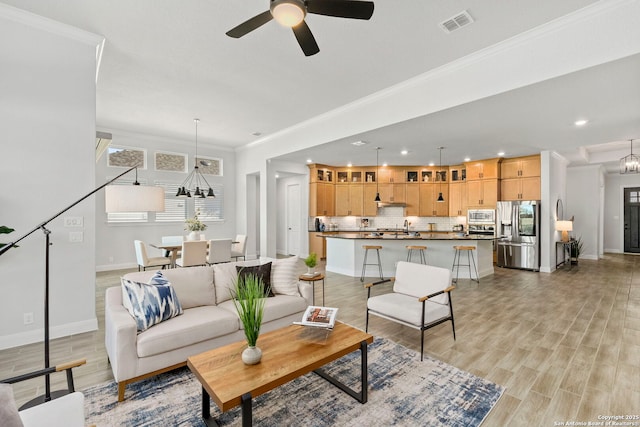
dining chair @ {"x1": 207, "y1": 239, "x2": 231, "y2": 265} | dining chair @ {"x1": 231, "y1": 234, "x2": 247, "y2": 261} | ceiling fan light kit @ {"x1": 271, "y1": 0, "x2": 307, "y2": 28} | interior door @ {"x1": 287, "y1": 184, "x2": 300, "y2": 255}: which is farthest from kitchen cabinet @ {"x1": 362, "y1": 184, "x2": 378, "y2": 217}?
ceiling fan light kit @ {"x1": 271, "y1": 0, "x2": 307, "y2": 28}

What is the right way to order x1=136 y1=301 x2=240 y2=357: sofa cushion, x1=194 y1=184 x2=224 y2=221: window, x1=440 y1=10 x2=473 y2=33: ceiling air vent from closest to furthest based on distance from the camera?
x1=136 y1=301 x2=240 y2=357: sofa cushion, x1=440 y1=10 x2=473 y2=33: ceiling air vent, x1=194 y1=184 x2=224 y2=221: window

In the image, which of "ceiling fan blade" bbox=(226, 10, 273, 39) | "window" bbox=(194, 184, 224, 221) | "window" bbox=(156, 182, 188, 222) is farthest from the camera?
"window" bbox=(194, 184, 224, 221)

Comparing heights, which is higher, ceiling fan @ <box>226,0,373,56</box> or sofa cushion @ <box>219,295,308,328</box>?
ceiling fan @ <box>226,0,373,56</box>

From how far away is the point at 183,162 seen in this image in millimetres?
8031

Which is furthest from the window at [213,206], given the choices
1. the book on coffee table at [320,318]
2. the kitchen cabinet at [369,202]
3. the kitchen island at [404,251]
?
the book on coffee table at [320,318]

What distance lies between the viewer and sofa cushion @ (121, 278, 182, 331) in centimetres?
246

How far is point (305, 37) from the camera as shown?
2.33 metres

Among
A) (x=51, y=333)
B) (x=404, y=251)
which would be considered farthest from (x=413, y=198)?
(x=51, y=333)

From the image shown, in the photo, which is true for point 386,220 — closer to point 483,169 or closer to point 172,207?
point 483,169

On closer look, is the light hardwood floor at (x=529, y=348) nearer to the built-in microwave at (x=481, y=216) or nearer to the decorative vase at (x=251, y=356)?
the decorative vase at (x=251, y=356)

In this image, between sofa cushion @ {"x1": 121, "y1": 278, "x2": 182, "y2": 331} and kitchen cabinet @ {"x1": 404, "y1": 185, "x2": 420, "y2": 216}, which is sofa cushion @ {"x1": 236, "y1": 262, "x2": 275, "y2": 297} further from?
kitchen cabinet @ {"x1": 404, "y1": 185, "x2": 420, "y2": 216}

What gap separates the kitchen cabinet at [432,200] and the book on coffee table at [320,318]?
788 cm

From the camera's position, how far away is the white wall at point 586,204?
29.7ft

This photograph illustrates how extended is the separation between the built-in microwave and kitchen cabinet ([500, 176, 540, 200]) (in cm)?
51
